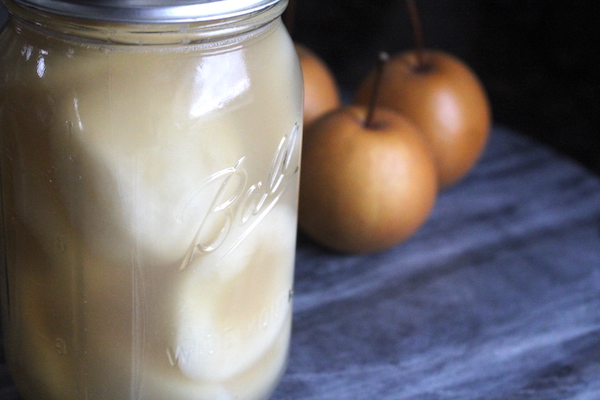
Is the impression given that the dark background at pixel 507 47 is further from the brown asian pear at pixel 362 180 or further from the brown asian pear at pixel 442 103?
the brown asian pear at pixel 362 180

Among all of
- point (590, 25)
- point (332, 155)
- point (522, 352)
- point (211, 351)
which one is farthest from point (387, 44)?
point (211, 351)

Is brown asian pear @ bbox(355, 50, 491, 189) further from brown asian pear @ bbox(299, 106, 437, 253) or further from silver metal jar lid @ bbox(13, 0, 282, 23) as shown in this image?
silver metal jar lid @ bbox(13, 0, 282, 23)

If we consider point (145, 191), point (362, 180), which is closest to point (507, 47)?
point (362, 180)

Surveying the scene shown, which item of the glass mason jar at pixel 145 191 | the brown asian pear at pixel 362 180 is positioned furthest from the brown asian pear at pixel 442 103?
the glass mason jar at pixel 145 191

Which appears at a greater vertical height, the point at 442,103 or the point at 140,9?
the point at 140,9

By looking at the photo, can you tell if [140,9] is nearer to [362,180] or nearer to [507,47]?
[362,180]

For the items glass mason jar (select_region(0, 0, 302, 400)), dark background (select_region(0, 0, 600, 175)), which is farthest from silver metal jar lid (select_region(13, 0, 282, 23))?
dark background (select_region(0, 0, 600, 175))

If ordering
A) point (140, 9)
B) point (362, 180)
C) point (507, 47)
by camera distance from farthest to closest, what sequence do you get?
1. point (507, 47)
2. point (362, 180)
3. point (140, 9)
